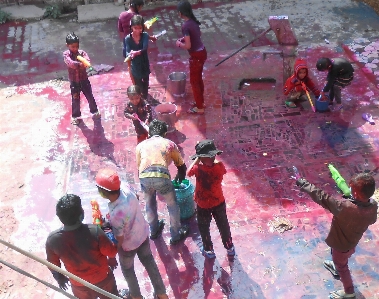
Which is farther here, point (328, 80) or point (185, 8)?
point (328, 80)

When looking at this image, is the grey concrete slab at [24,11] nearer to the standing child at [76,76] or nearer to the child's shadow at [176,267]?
the standing child at [76,76]

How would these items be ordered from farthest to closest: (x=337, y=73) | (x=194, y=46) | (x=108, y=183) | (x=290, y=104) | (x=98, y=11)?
(x=98, y=11) → (x=290, y=104) → (x=337, y=73) → (x=194, y=46) → (x=108, y=183)

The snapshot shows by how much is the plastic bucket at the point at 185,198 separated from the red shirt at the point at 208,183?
749mm

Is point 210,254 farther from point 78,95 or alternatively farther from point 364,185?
point 78,95

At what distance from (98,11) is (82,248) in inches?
366

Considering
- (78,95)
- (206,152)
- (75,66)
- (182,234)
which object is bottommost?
(182,234)

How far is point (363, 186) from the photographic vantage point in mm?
3953

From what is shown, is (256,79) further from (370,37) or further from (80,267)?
(80,267)

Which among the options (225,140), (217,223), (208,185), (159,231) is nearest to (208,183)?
(208,185)

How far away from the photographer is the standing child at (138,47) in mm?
7137

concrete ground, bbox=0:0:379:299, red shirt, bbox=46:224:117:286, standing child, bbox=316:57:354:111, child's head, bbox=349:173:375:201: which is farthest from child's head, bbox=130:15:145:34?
child's head, bbox=349:173:375:201

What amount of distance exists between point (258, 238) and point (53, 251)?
2.70 m

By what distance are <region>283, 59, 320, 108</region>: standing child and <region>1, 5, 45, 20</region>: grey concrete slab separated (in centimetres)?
732

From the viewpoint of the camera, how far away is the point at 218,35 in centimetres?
1054
